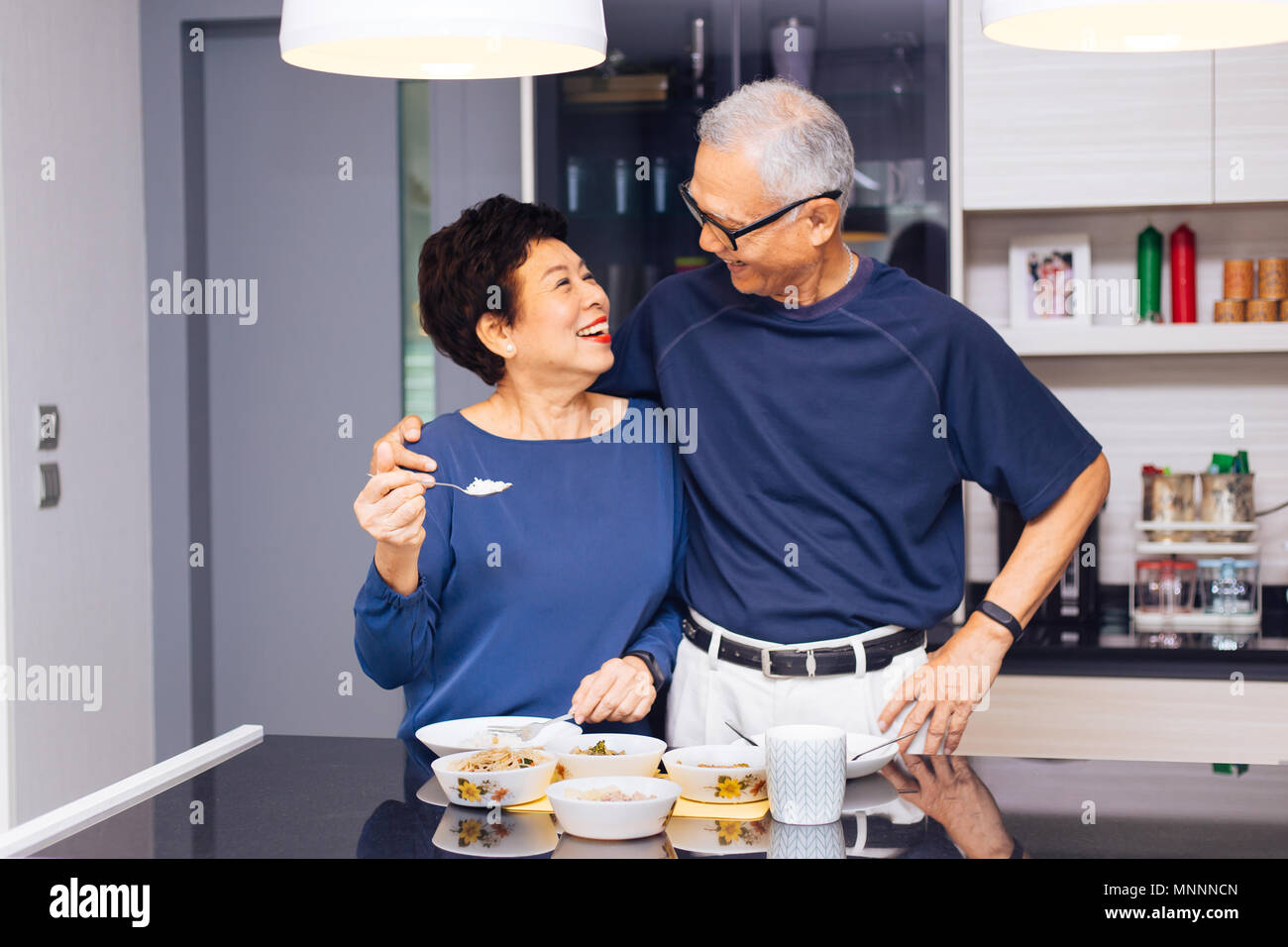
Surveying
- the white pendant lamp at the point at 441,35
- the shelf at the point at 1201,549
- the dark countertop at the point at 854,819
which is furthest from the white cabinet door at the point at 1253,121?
the white pendant lamp at the point at 441,35

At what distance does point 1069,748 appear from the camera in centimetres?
261

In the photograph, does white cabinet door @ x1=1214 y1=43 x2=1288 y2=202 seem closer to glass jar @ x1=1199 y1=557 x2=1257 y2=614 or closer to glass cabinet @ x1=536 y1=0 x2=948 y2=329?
glass cabinet @ x1=536 y1=0 x2=948 y2=329

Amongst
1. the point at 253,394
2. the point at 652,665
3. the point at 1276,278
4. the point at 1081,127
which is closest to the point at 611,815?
the point at 652,665

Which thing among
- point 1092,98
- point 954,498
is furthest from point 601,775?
point 1092,98

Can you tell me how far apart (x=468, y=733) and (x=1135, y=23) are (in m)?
1.08

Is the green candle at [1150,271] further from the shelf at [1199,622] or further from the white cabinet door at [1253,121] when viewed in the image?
the shelf at [1199,622]

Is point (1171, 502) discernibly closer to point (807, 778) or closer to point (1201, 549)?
point (1201, 549)

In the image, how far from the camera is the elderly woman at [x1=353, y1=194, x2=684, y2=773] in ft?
5.83

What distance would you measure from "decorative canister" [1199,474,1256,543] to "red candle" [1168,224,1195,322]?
400 millimetres

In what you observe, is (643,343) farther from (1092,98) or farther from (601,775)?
(1092,98)

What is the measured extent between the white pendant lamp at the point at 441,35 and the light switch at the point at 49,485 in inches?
77.0

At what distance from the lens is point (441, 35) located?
1.23 m
